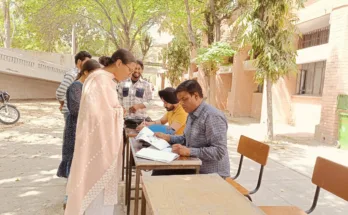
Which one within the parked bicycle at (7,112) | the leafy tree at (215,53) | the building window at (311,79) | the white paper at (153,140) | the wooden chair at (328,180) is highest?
the leafy tree at (215,53)

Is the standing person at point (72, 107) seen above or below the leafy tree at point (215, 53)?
below

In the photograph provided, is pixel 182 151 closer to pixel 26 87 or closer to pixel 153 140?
pixel 153 140

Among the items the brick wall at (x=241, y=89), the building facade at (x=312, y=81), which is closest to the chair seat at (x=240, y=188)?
the building facade at (x=312, y=81)

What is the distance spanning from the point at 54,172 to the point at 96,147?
125 inches

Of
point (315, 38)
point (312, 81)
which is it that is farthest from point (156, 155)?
point (315, 38)

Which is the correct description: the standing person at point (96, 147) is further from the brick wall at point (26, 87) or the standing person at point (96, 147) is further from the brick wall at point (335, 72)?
the brick wall at point (26, 87)

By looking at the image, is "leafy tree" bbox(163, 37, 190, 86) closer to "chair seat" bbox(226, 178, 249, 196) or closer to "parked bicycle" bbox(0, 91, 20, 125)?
"parked bicycle" bbox(0, 91, 20, 125)

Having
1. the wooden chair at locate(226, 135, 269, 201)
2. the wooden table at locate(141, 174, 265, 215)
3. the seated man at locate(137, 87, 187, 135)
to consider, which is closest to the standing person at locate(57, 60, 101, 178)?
the seated man at locate(137, 87, 187, 135)

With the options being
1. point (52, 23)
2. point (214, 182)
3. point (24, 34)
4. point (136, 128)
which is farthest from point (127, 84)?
point (24, 34)

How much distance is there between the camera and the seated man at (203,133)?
254cm

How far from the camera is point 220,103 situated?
17.6 meters

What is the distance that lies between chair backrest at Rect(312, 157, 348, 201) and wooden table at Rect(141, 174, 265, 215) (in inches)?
39.0

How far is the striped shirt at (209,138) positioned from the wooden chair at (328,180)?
1.89ft

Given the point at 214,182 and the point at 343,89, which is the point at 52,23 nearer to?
the point at 343,89
